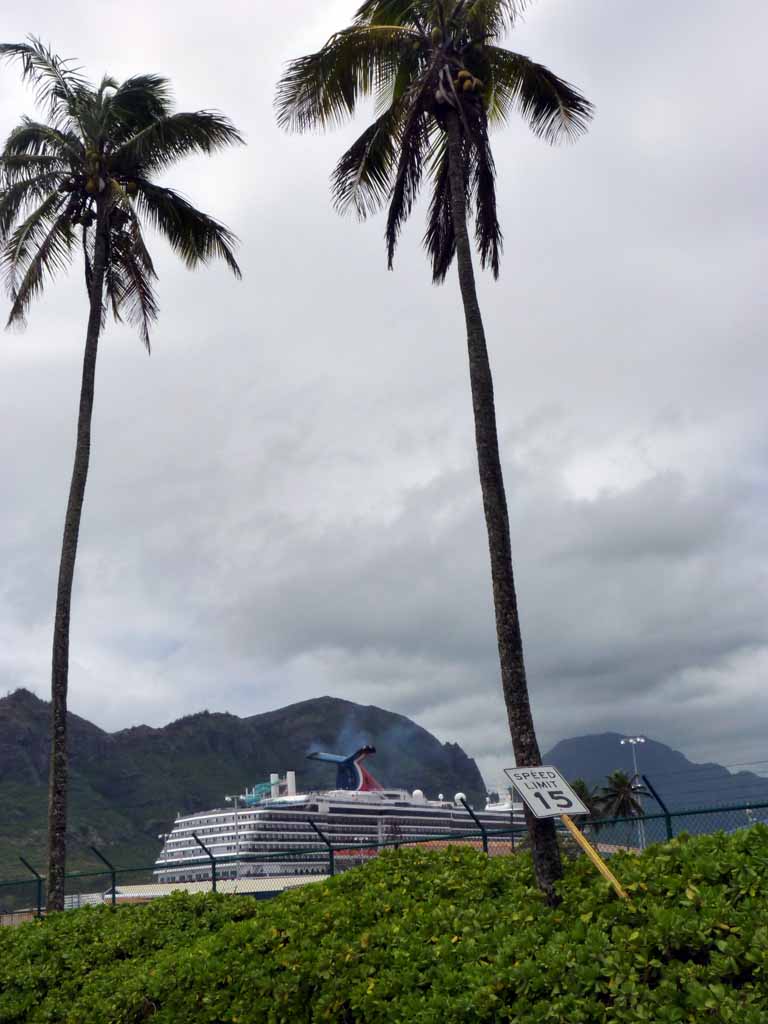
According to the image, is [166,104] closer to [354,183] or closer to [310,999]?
[354,183]

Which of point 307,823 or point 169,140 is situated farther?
point 307,823

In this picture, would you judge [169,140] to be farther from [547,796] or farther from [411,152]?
[547,796]

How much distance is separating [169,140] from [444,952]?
654 inches

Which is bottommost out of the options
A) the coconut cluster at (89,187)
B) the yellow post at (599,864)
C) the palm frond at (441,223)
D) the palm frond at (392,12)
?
the yellow post at (599,864)

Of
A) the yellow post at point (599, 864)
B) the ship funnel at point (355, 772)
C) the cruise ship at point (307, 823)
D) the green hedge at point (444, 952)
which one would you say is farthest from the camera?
the ship funnel at point (355, 772)

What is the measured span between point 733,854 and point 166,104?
18.0 metres

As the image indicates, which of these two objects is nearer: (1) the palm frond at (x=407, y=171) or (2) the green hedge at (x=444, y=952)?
(2) the green hedge at (x=444, y=952)

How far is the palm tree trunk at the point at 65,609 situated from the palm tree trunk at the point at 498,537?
29.1ft

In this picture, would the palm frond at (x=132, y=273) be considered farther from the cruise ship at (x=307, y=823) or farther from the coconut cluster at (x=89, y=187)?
the cruise ship at (x=307, y=823)

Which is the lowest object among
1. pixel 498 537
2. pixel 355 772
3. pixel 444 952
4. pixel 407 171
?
pixel 444 952

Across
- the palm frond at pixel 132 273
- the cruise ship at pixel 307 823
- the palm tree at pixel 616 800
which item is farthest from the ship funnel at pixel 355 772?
the palm frond at pixel 132 273

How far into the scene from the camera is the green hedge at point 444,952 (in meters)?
6.89

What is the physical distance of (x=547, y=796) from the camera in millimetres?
9242

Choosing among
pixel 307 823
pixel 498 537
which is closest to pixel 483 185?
pixel 498 537
